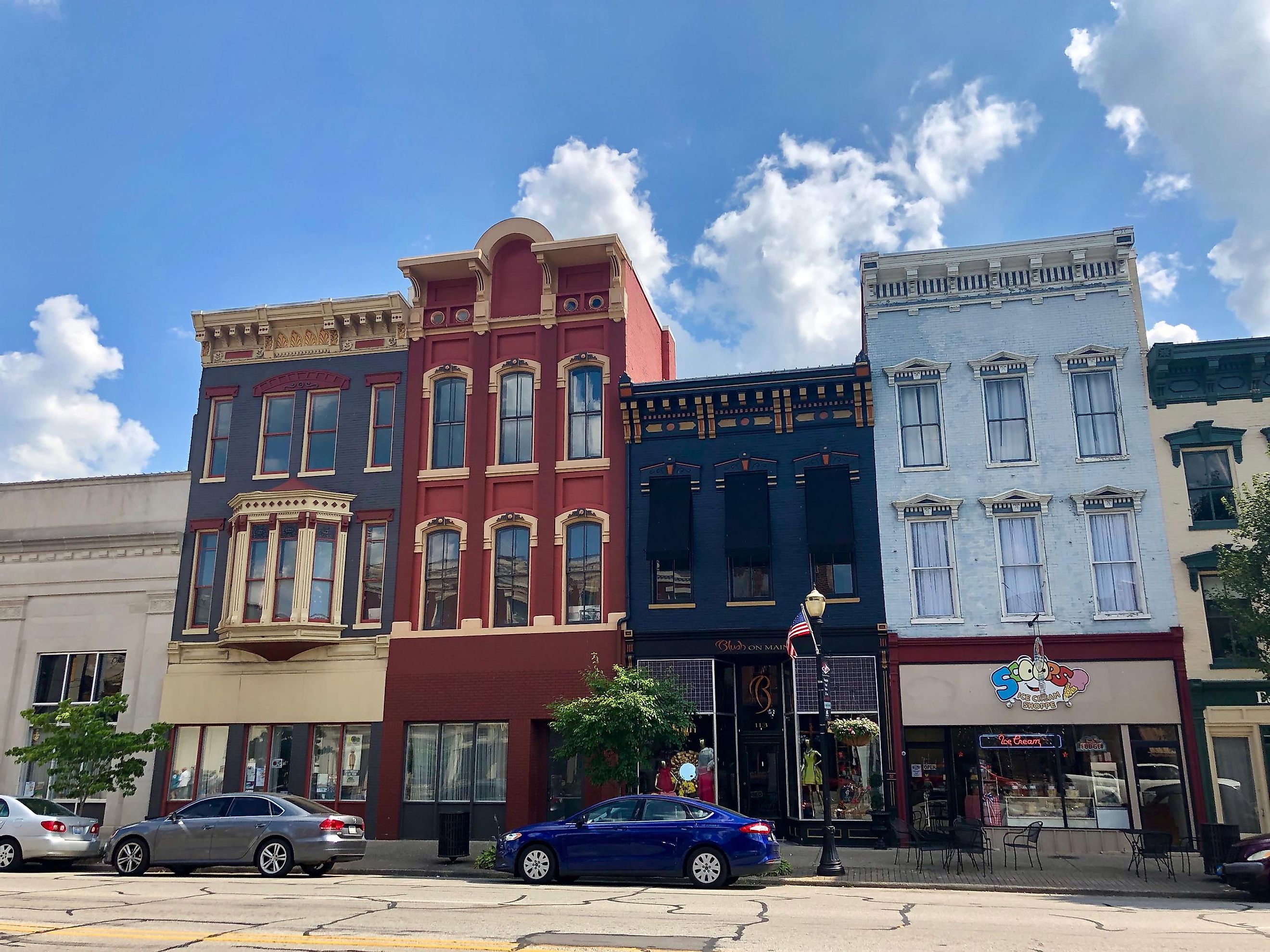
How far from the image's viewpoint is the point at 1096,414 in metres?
24.8

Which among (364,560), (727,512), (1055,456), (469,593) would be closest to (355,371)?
(364,560)

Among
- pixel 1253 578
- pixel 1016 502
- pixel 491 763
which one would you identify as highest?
pixel 1016 502

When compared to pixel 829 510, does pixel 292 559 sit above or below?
below

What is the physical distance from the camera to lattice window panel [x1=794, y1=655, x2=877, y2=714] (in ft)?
77.6

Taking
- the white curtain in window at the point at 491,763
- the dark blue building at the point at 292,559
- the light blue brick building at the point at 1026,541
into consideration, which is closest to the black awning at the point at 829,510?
the light blue brick building at the point at 1026,541

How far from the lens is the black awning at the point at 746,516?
25016 millimetres

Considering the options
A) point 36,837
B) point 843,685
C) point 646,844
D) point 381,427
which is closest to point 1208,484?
point 843,685

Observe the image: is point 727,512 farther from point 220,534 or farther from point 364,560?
point 220,534

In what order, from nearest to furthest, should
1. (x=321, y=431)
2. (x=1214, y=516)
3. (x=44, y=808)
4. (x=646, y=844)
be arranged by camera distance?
(x=646, y=844), (x=44, y=808), (x=1214, y=516), (x=321, y=431)

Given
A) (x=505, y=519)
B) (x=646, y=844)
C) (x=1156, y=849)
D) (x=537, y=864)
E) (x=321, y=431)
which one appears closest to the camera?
(x=646, y=844)

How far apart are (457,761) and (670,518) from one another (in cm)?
806

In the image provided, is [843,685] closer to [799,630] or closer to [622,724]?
[799,630]

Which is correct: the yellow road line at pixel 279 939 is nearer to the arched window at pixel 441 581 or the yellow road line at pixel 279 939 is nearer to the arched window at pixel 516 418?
the arched window at pixel 441 581

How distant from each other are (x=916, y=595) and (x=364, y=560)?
14153 millimetres
